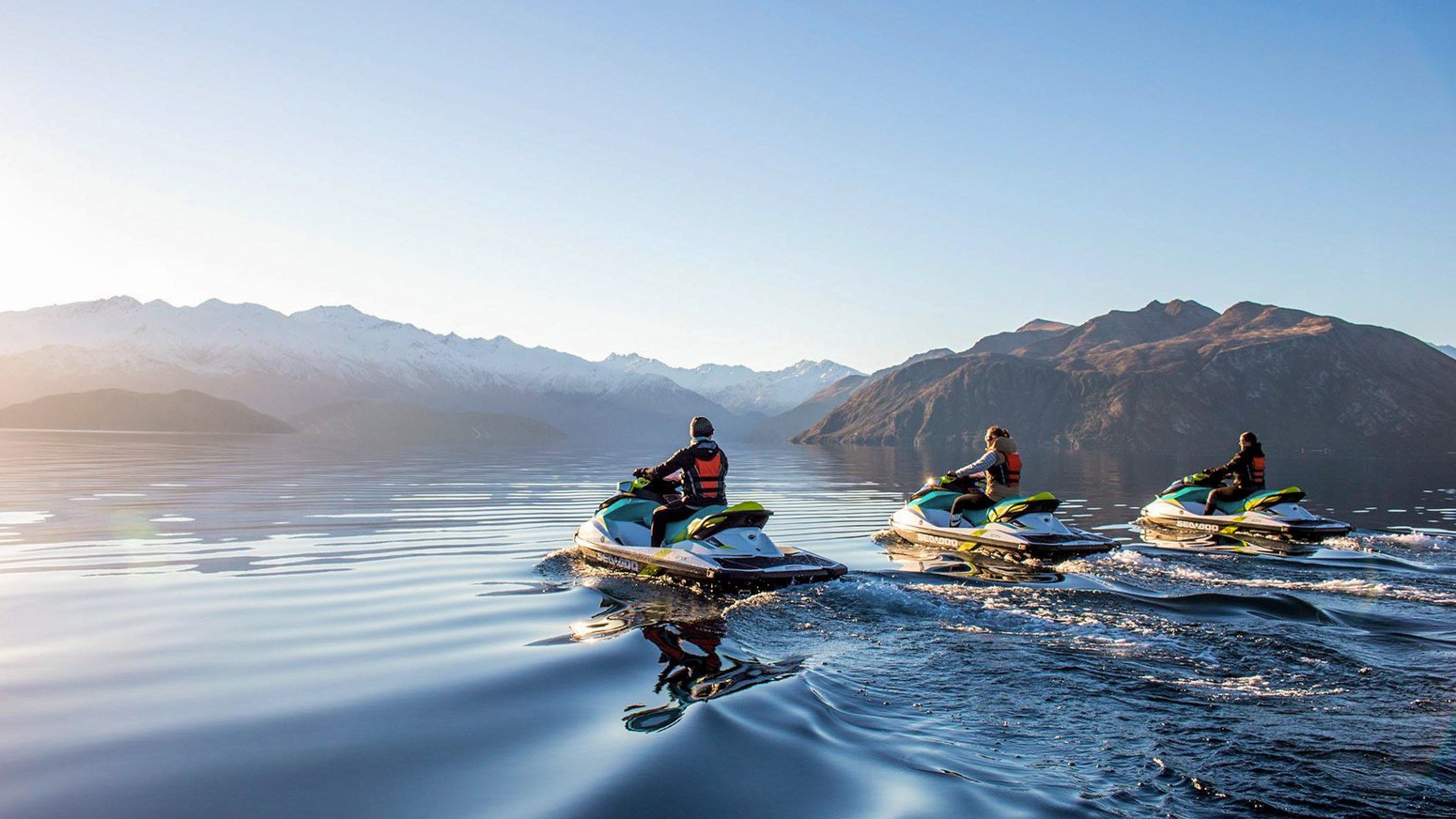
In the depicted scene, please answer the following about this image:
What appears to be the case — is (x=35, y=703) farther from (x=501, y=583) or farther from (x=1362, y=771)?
(x=1362, y=771)

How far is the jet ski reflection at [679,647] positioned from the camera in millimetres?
7895

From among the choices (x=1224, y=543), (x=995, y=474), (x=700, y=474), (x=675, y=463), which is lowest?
(x=1224, y=543)

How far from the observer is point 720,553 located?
13320 millimetres

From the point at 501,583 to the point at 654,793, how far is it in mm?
9692

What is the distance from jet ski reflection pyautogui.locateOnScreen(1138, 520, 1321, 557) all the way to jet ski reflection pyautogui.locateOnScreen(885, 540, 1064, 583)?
4541 mm

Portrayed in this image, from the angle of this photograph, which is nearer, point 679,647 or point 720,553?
point 679,647

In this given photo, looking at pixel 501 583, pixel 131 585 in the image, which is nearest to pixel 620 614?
pixel 501 583

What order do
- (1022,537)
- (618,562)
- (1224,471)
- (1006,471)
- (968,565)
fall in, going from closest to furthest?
(618,562)
(968,565)
(1022,537)
(1006,471)
(1224,471)

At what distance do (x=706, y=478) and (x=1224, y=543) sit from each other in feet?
41.9

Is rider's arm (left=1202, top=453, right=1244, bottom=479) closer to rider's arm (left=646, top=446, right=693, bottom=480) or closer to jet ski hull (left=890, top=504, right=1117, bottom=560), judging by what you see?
jet ski hull (left=890, top=504, right=1117, bottom=560)

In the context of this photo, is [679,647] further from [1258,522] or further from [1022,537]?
[1258,522]

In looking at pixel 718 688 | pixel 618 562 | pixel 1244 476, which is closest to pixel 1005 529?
pixel 618 562

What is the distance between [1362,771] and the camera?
232 inches

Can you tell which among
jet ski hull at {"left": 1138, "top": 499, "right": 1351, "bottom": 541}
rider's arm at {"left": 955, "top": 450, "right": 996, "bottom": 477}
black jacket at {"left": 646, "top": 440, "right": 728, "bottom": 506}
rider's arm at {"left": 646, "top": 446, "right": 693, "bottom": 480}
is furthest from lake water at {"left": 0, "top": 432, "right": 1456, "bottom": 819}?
rider's arm at {"left": 955, "top": 450, "right": 996, "bottom": 477}
